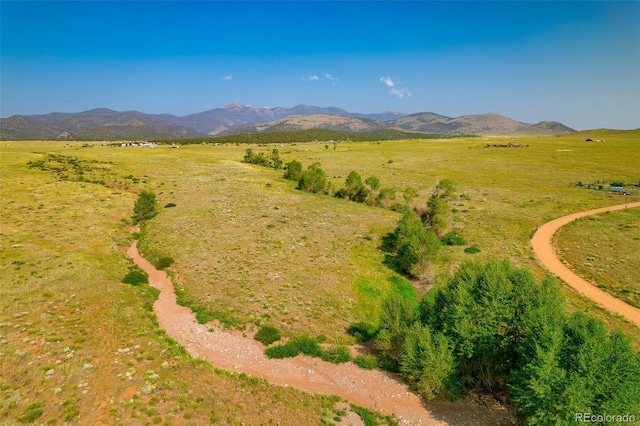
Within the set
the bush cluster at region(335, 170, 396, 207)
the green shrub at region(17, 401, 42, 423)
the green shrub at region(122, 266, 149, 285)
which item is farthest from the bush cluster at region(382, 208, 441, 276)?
the green shrub at region(17, 401, 42, 423)

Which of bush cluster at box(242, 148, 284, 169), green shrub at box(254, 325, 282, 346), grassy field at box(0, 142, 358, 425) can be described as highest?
bush cluster at box(242, 148, 284, 169)

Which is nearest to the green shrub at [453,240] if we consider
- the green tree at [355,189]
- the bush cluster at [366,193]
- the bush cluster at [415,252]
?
the bush cluster at [415,252]

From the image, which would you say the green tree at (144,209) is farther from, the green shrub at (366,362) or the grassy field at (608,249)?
the grassy field at (608,249)

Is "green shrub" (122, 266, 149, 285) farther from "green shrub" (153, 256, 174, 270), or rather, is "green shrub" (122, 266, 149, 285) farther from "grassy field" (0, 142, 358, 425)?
"green shrub" (153, 256, 174, 270)

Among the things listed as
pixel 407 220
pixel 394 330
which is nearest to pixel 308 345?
pixel 394 330

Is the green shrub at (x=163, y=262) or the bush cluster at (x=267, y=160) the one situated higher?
the bush cluster at (x=267, y=160)
